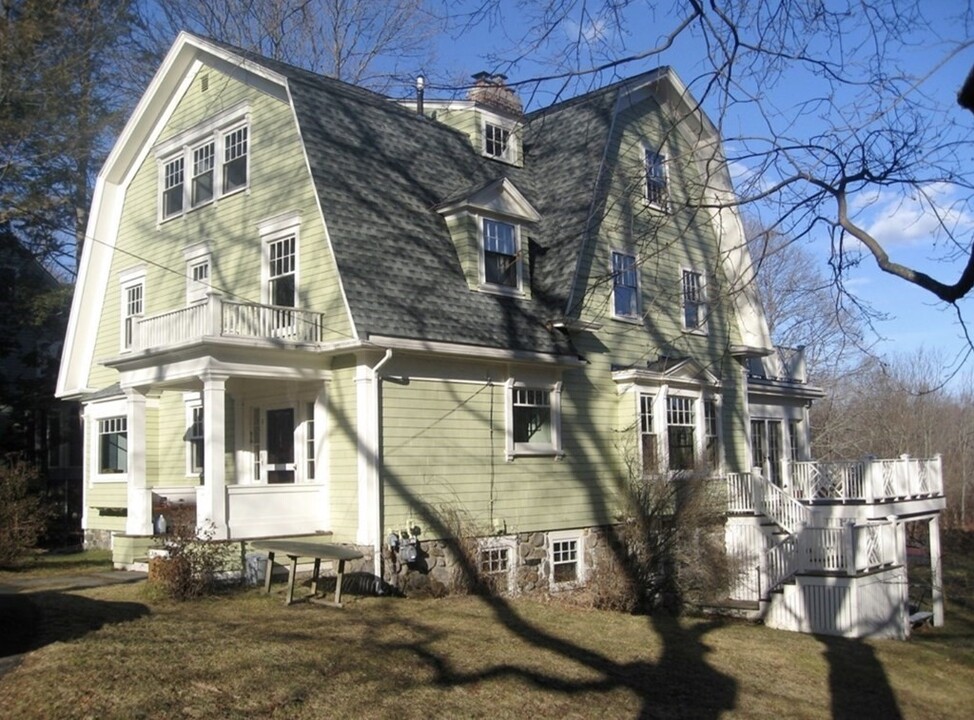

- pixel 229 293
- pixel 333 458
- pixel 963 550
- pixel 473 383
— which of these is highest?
pixel 229 293

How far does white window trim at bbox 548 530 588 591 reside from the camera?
58.2 ft

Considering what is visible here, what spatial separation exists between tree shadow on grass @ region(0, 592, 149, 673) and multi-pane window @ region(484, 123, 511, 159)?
39.9 ft

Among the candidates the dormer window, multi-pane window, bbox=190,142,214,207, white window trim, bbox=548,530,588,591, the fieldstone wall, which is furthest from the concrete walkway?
the dormer window

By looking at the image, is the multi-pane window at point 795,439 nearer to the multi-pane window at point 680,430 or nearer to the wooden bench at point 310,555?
the multi-pane window at point 680,430

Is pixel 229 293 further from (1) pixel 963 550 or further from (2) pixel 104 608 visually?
(1) pixel 963 550

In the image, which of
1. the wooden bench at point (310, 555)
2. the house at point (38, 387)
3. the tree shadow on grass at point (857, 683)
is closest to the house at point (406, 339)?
the wooden bench at point (310, 555)

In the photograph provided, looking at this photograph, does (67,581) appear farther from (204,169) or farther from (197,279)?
(204,169)

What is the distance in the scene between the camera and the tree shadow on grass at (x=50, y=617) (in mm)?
9426

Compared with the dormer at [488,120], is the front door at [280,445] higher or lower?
lower

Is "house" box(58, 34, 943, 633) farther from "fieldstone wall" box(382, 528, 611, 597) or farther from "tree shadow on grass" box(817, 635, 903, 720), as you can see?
"tree shadow on grass" box(817, 635, 903, 720)

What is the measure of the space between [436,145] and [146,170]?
6229mm

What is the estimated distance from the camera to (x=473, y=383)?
55.0 ft

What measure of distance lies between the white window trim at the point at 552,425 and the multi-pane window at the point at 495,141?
559 centimetres

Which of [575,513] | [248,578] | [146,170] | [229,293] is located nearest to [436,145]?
[229,293]
